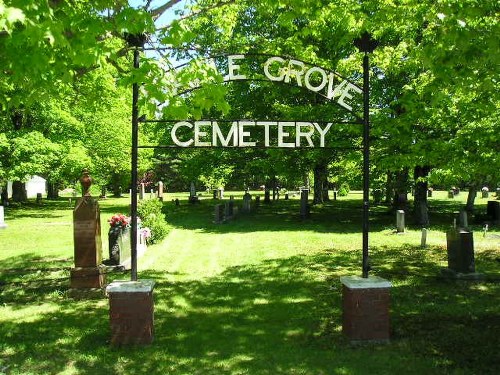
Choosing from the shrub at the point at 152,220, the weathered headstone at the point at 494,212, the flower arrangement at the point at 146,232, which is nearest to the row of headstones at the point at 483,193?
the weathered headstone at the point at 494,212

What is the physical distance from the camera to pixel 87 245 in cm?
1055

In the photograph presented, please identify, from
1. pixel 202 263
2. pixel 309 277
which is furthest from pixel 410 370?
pixel 202 263

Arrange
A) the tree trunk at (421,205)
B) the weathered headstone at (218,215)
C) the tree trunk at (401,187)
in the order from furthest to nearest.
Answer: the tree trunk at (401,187), the weathered headstone at (218,215), the tree trunk at (421,205)

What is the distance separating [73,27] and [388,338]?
6004 millimetres

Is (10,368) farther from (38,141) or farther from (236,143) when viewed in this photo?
(38,141)

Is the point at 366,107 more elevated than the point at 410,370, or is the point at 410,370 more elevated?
the point at 366,107

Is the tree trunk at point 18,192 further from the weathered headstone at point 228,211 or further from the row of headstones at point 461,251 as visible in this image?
the row of headstones at point 461,251

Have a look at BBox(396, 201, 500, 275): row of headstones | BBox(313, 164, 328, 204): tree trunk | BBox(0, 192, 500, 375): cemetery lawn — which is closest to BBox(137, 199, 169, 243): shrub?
BBox(0, 192, 500, 375): cemetery lawn

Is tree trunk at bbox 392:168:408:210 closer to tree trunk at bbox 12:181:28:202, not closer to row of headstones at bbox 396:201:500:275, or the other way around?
row of headstones at bbox 396:201:500:275

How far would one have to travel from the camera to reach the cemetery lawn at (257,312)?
6.50 metres

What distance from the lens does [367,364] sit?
249 inches

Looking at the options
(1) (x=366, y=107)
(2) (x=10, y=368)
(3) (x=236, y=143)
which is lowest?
(2) (x=10, y=368)

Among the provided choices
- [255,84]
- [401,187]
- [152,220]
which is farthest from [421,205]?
[152,220]

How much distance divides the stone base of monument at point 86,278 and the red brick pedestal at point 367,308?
580 cm
